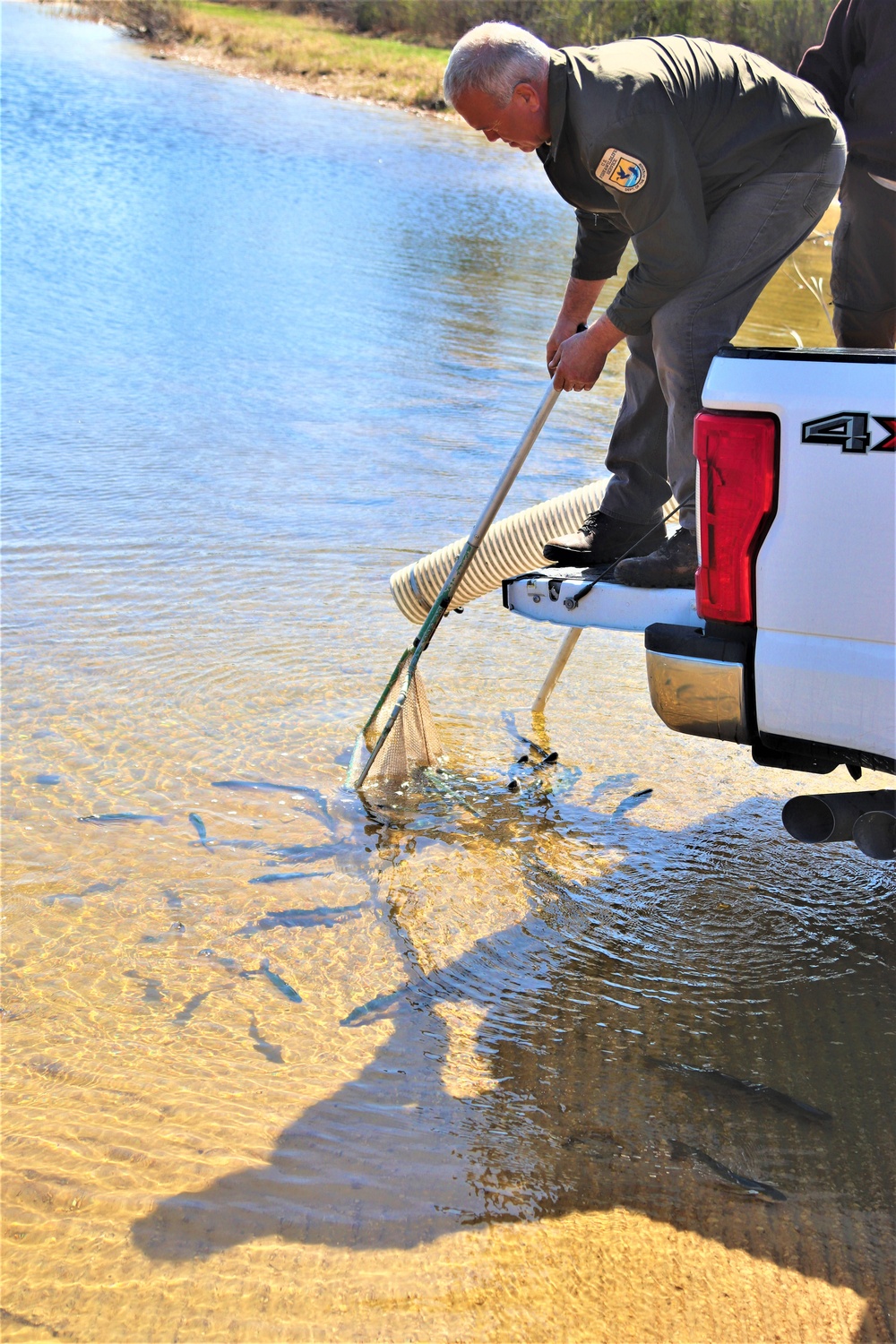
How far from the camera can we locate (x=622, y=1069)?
284 cm

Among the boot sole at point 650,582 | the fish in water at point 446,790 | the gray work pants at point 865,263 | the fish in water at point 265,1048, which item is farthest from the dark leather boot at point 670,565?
the fish in water at point 265,1048

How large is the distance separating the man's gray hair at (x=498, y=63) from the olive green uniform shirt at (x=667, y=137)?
0.18ft

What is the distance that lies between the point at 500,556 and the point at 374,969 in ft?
5.27

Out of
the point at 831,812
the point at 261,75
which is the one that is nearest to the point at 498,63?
the point at 831,812

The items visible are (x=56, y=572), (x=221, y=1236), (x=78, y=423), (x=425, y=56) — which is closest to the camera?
(x=221, y=1236)

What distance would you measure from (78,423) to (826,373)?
6.18 m

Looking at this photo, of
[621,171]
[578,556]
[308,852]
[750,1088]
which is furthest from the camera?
[578,556]

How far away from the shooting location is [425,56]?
4088 centimetres

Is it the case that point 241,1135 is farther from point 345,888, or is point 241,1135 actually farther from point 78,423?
point 78,423

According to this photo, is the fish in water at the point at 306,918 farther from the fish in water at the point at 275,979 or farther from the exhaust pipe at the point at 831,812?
the exhaust pipe at the point at 831,812

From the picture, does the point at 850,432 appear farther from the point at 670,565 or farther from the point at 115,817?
the point at 115,817

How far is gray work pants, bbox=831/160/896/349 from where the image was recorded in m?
4.26

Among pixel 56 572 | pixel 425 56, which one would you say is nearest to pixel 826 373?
pixel 56 572

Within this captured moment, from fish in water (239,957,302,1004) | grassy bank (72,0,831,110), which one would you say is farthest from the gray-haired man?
grassy bank (72,0,831,110)
